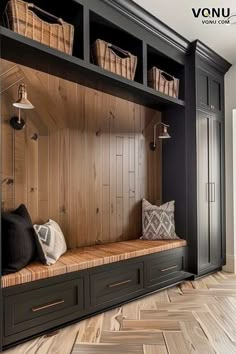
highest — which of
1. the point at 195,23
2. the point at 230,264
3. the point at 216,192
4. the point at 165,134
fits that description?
the point at 195,23

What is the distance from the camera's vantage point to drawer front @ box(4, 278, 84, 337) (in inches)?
71.7

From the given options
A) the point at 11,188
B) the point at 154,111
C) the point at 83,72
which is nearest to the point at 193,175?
the point at 154,111

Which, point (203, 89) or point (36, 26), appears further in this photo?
point (203, 89)

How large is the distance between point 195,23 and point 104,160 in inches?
64.4

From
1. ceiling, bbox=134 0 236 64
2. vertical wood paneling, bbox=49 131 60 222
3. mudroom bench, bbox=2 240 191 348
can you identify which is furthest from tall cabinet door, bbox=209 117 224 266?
vertical wood paneling, bbox=49 131 60 222

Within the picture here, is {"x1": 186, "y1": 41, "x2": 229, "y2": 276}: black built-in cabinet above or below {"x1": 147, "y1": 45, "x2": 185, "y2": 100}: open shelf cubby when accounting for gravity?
below

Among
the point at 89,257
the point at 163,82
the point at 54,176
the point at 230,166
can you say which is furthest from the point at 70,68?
the point at 230,166

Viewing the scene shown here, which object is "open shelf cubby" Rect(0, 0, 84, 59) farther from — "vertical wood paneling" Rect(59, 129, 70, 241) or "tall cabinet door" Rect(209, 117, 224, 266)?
"tall cabinet door" Rect(209, 117, 224, 266)

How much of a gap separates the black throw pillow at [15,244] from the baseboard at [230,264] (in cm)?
268

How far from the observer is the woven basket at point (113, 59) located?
7.97 feet

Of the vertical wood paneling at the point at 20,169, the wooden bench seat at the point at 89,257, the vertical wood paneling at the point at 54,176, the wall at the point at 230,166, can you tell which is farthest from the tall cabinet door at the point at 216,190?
the vertical wood paneling at the point at 20,169

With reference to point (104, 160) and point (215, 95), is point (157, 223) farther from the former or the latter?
point (215, 95)

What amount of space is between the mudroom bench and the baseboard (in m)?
0.97

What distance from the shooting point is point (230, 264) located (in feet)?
12.0
